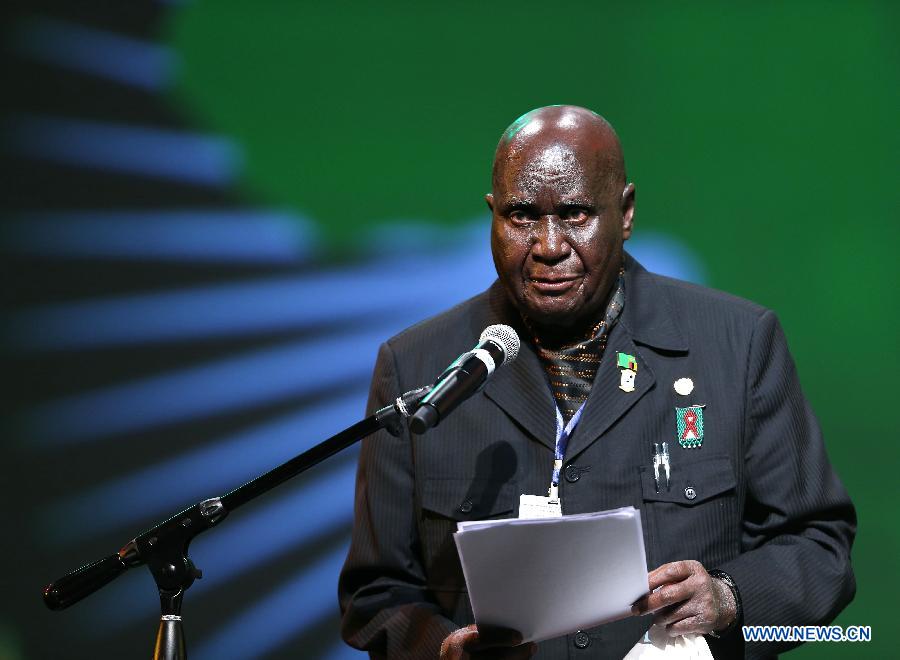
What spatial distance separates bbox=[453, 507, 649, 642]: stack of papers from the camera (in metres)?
1.64

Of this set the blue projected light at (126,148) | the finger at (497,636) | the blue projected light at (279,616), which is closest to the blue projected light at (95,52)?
the blue projected light at (126,148)

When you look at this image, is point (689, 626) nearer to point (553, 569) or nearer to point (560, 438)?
point (553, 569)

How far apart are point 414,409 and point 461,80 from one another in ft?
6.46

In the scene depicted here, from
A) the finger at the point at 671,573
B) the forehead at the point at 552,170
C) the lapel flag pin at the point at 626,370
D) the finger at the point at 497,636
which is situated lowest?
the finger at the point at 497,636

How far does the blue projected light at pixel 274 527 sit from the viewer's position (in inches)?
137

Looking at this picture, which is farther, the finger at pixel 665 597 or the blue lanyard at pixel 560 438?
the blue lanyard at pixel 560 438

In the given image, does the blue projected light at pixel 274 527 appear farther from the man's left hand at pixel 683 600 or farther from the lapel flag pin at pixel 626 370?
the man's left hand at pixel 683 600

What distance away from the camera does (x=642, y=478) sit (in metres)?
2.27

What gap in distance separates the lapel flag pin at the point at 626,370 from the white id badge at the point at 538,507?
0.91 feet

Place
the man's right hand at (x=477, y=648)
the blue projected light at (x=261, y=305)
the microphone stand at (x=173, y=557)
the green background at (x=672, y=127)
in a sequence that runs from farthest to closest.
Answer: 1. the blue projected light at (x=261, y=305)
2. the green background at (x=672, y=127)
3. the man's right hand at (x=477, y=648)
4. the microphone stand at (x=173, y=557)

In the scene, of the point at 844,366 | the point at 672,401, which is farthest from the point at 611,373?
the point at 844,366

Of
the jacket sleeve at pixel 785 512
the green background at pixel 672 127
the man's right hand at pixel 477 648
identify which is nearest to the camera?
the man's right hand at pixel 477 648

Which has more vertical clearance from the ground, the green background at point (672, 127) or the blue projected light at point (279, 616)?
the green background at point (672, 127)

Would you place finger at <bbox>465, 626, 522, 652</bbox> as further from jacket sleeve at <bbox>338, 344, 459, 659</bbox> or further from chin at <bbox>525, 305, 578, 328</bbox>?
chin at <bbox>525, 305, 578, 328</bbox>
